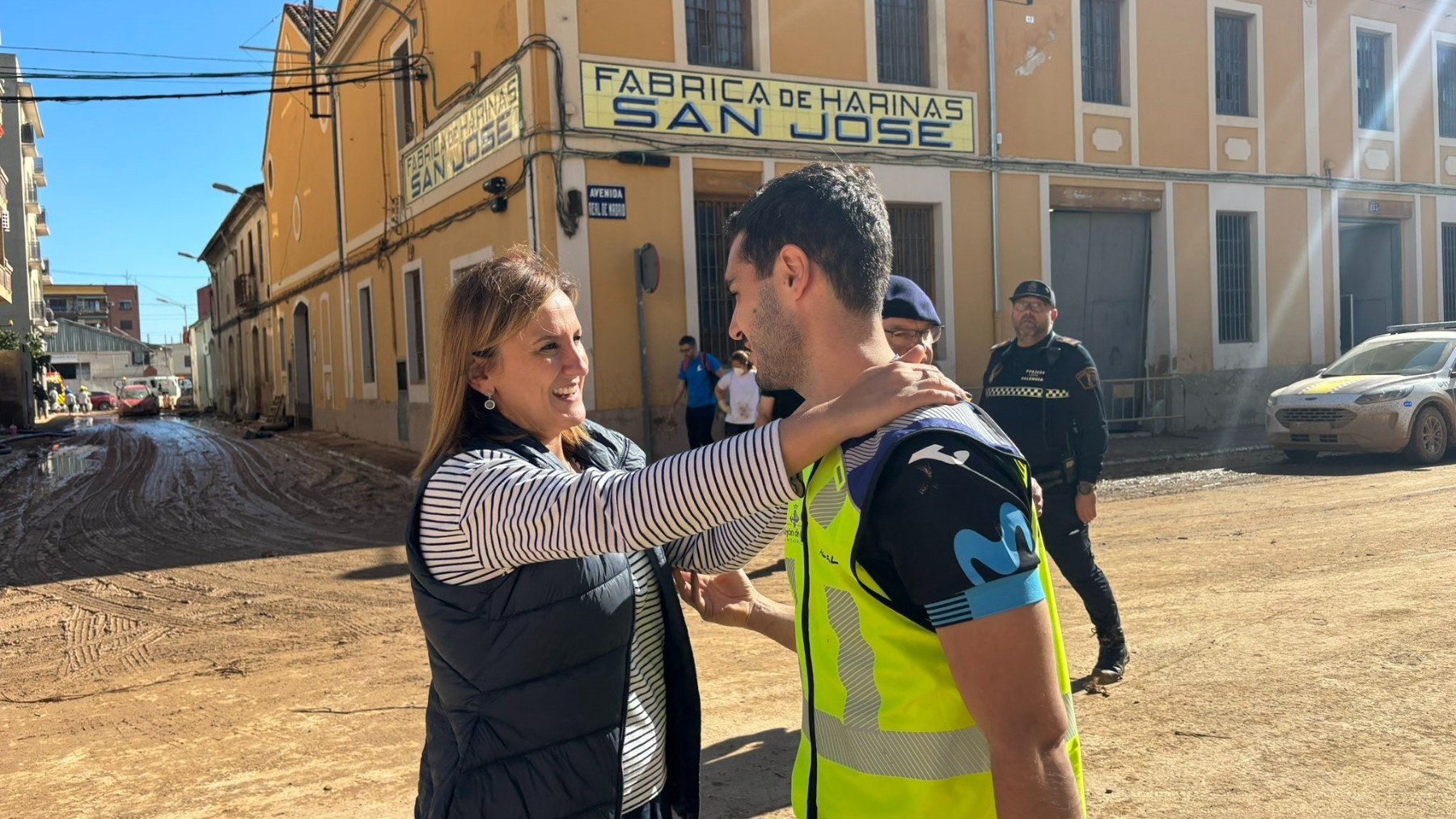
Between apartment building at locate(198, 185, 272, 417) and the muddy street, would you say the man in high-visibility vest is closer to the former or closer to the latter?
the muddy street

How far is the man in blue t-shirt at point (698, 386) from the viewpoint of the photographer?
11781mm

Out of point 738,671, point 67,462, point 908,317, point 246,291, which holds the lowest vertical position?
point 738,671

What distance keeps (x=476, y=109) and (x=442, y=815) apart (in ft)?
43.5

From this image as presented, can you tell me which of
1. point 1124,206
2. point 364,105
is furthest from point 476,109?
point 1124,206

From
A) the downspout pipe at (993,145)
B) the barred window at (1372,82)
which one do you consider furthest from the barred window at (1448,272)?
the downspout pipe at (993,145)

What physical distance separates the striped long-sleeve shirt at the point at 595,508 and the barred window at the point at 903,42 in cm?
1322

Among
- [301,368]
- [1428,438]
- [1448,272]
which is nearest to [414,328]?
[301,368]

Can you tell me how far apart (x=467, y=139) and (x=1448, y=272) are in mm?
19036

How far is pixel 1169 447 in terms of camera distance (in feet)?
48.4

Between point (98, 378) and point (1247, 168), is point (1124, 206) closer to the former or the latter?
point (1247, 168)

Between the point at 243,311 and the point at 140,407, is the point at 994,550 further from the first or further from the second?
the point at 140,407

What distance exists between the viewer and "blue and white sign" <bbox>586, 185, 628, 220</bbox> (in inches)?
471

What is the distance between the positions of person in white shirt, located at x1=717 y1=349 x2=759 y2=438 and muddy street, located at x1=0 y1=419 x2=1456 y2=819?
1.84 m

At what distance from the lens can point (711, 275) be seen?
42.4 feet
